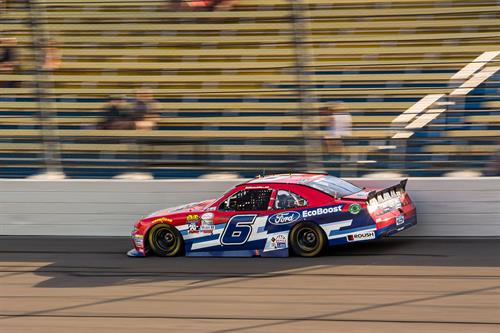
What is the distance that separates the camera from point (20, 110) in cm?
1388

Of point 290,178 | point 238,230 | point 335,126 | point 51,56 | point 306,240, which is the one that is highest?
point 51,56

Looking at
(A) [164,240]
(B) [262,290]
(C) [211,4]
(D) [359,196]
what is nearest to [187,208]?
(A) [164,240]

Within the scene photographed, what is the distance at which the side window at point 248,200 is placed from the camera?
1115cm

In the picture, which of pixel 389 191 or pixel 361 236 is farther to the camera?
pixel 389 191

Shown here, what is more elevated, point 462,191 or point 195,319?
point 462,191

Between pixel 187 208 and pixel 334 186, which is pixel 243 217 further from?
pixel 334 186

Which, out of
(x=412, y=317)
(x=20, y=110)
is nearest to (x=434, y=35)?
(x=20, y=110)

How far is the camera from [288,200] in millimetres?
11039

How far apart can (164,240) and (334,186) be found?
88.2 inches

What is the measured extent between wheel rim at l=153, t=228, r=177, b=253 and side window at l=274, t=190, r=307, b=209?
1457 mm

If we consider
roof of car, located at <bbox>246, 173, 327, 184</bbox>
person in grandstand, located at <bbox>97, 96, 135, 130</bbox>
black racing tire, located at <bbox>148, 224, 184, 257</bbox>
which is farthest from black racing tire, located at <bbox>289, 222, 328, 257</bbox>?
person in grandstand, located at <bbox>97, 96, 135, 130</bbox>

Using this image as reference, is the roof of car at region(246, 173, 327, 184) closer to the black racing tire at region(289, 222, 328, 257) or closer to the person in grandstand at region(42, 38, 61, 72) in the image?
the black racing tire at region(289, 222, 328, 257)

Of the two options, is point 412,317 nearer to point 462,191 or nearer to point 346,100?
point 462,191

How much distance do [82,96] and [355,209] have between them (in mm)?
5278
